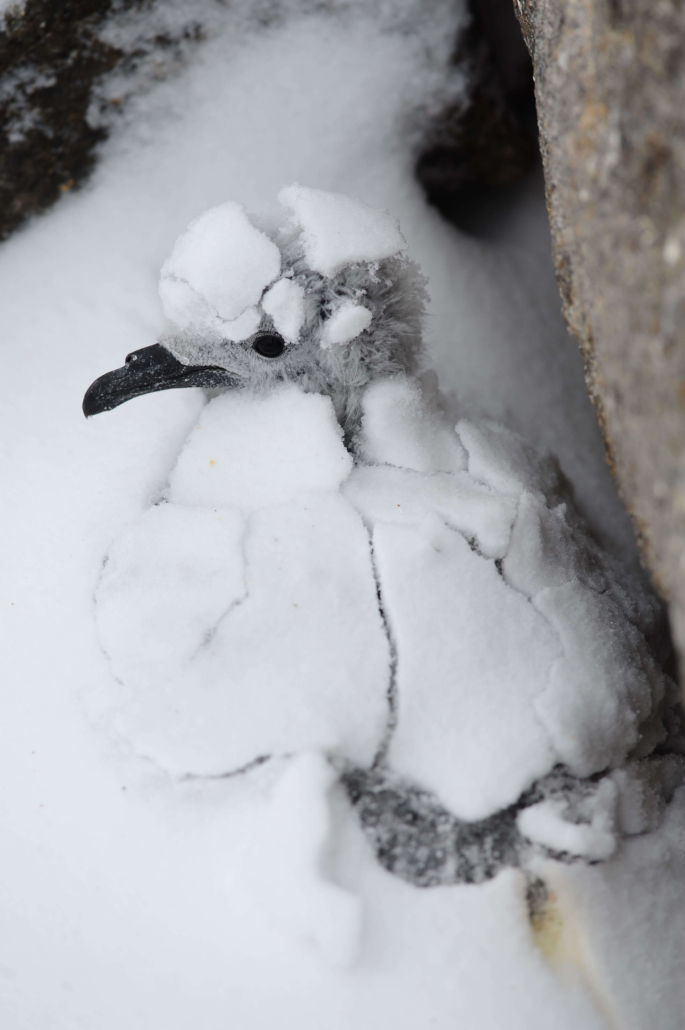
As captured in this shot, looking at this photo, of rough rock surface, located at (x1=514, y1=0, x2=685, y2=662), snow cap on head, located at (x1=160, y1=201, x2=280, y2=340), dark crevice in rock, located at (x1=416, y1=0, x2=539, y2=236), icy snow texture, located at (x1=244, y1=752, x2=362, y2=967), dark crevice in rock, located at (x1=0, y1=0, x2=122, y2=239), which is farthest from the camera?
dark crevice in rock, located at (x1=416, y1=0, x2=539, y2=236)

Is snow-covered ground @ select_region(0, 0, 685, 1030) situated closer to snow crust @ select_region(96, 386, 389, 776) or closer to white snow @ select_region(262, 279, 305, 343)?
snow crust @ select_region(96, 386, 389, 776)

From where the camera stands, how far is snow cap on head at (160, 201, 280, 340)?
1.02 m

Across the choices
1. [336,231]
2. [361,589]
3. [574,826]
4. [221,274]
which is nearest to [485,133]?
[336,231]

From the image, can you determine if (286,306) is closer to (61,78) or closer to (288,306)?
(288,306)

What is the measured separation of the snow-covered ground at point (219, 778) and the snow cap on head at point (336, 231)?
0.29 meters

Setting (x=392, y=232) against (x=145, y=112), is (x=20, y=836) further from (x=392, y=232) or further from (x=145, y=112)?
(x=145, y=112)

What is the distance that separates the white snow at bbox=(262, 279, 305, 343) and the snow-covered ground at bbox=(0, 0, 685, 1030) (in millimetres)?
212

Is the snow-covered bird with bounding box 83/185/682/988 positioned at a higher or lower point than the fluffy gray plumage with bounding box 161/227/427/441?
lower

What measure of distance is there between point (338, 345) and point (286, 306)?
82mm

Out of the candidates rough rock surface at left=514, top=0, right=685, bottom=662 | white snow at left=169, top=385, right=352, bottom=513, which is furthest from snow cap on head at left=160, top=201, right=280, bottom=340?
rough rock surface at left=514, top=0, right=685, bottom=662

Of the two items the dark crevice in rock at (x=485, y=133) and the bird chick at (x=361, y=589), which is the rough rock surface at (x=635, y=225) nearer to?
the bird chick at (x=361, y=589)

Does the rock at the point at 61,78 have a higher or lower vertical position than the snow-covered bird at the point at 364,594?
higher

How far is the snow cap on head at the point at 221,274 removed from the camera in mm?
1024

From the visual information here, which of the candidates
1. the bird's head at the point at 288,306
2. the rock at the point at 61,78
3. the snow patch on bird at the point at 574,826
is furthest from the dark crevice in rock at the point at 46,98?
the snow patch on bird at the point at 574,826
